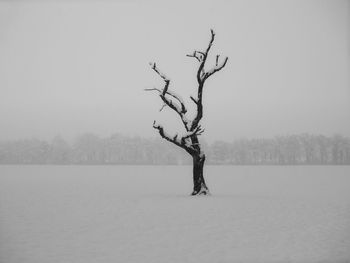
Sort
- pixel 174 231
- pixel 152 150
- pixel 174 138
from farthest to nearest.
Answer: pixel 152 150 < pixel 174 138 < pixel 174 231

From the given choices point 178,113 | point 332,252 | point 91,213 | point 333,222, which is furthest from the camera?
point 178,113

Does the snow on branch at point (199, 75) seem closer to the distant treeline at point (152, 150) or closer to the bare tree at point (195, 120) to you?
the bare tree at point (195, 120)

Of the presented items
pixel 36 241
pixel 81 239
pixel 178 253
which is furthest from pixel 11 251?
pixel 178 253

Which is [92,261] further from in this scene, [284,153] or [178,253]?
[284,153]

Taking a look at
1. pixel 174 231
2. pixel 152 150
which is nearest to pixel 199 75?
pixel 174 231

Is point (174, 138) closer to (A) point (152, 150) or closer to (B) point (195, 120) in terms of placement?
(B) point (195, 120)

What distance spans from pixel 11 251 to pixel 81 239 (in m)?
2.04

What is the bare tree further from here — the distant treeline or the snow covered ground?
the distant treeline

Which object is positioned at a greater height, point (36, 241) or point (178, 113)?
point (178, 113)

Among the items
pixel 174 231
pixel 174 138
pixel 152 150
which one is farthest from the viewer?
pixel 152 150

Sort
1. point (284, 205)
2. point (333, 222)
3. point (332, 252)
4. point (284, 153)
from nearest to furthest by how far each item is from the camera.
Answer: point (332, 252), point (333, 222), point (284, 205), point (284, 153)

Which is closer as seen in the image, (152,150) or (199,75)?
(199,75)

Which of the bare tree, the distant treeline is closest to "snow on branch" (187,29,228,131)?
the bare tree

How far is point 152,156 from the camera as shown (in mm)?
154125
